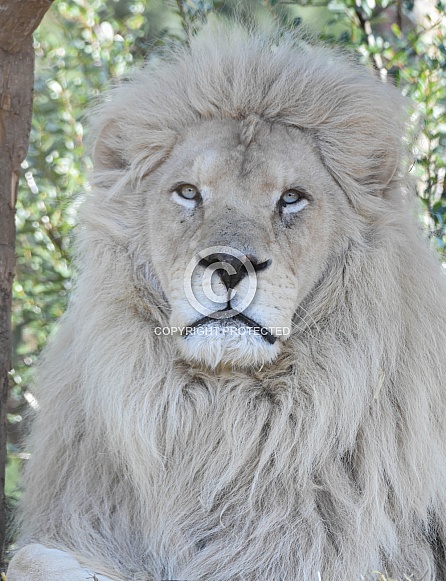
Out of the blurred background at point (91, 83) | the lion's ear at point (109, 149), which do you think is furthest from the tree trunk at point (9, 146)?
the blurred background at point (91, 83)

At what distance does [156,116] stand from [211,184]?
418 mm

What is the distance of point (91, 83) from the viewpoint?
5.53 meters

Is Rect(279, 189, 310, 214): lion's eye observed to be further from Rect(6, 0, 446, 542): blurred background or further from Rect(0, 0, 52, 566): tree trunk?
Rect(6, 0, 446, 542): blurred background

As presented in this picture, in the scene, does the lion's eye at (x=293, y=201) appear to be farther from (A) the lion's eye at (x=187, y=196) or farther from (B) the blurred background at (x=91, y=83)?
(B) the blurred background at (x=91, y=83)

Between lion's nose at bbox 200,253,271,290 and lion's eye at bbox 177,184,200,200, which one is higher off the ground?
lion's eye at bbox 177,184,200,200

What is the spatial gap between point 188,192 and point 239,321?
0.58 meters

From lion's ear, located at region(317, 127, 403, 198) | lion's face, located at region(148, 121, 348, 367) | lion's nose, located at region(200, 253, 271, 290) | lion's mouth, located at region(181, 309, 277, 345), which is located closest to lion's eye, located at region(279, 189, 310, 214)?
lion's face, located at region(148, 121, 348, 367)

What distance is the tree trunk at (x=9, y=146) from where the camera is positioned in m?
3.48

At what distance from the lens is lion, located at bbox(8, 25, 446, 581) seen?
2.91 meters

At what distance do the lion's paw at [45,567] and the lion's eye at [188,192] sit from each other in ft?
3.92

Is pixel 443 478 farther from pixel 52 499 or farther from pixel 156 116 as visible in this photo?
pixel 156 116

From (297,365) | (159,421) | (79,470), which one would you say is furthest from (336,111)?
(79,470)

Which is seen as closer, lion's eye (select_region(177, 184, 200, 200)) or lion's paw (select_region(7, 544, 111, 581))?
lion's paw (select_region(7, 544, 111, 581))

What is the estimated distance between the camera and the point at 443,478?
3035 millimetres
